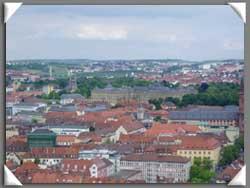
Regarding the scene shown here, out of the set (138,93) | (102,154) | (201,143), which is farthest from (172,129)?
(102,154)

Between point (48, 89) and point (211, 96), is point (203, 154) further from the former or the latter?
point (48, 89)

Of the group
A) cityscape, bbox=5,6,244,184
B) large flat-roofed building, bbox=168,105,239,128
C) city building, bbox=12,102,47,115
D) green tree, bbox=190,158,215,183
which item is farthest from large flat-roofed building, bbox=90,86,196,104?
green tree, bbox=190,158,215,183

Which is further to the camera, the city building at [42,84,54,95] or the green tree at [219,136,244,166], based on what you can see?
the city building at [42,84,54,95]

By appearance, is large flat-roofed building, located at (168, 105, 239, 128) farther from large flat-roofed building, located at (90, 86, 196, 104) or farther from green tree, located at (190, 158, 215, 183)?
green tree, located at (190, 158, 215, 183)

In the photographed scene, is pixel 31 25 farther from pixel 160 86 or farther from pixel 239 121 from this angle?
pixel 239 121

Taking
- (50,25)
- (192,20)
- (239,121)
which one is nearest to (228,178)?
(239,121)

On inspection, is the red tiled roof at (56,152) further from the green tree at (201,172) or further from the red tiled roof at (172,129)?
the green tree at (201,172)
